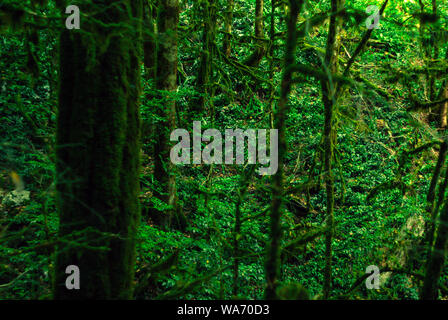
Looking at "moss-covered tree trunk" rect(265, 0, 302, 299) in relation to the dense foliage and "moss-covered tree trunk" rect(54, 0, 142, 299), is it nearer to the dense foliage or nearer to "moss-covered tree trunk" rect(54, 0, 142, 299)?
the dense foliage

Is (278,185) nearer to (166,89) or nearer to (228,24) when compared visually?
(166,89)

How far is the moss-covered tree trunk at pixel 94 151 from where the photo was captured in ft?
8.45

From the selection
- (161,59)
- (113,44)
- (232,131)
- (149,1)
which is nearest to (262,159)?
(232,131)

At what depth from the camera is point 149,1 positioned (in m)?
6.50

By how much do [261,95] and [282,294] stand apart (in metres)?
11.0

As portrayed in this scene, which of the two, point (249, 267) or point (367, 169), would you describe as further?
point (367, 169)

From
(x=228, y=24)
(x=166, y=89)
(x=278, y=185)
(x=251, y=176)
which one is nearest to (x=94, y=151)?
(x=278, y=185)

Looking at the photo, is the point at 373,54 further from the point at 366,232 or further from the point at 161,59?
the point at 161,59

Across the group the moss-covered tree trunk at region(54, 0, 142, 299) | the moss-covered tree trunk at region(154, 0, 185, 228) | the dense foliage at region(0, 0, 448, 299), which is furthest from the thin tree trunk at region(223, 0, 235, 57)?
the moss-covered tree trunk at region(54, 0, 142, 299)

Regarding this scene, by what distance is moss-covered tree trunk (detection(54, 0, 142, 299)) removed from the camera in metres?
2.58

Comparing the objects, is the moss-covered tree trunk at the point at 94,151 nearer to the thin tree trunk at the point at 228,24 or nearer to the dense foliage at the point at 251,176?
the dense foliage at the point at 251,176

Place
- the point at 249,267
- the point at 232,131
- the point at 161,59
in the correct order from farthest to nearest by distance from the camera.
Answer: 1. the point at 232,131
2. the point at 249,267
3. the point at 161,59

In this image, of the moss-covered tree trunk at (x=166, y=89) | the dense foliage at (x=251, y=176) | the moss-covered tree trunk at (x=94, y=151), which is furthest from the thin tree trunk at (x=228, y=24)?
the moss-covered tree trunk at (x=94, y=151)

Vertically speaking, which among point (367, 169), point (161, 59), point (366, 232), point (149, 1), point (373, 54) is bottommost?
point (366, 232)
